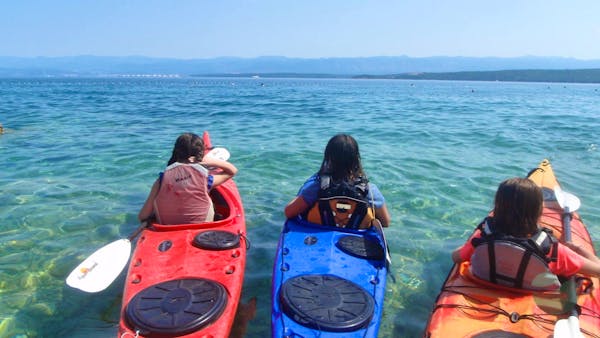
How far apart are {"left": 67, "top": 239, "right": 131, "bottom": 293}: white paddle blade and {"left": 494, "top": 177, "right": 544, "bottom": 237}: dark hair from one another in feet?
10.9

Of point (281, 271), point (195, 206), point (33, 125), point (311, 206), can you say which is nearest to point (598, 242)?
point (311, 206)

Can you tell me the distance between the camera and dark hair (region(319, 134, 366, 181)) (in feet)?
13.2

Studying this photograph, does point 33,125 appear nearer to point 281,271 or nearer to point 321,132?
point 321,132

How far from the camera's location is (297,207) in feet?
14.5

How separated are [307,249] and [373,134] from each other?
11349mm

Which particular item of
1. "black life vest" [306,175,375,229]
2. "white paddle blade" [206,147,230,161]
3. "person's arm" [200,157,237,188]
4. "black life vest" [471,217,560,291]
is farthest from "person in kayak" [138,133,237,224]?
"black life vest" [471,217,560,291]

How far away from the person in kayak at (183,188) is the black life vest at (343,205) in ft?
3.95

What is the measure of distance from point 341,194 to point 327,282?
1031mm

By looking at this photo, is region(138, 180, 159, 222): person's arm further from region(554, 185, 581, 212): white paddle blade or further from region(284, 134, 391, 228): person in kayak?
region(554, 185, 581, 212): white paddle blade

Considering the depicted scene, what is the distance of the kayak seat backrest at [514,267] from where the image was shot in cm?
298

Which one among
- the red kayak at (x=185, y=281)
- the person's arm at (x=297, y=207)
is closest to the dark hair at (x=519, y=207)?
the person's arm at (x=297, y=207)

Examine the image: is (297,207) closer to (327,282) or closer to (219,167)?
(327,282)

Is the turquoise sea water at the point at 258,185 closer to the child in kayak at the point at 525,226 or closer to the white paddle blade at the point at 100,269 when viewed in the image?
the white paddle blade at the point at 100,269

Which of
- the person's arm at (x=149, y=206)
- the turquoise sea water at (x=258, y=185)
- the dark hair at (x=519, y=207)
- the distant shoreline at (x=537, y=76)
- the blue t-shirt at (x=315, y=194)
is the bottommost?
the turquoise sea water at (x=258, y=185)
